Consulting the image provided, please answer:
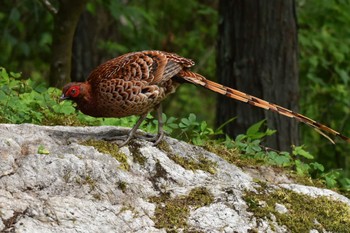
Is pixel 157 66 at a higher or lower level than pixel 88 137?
higher

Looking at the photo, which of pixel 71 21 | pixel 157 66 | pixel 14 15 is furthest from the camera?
pixel 14 15

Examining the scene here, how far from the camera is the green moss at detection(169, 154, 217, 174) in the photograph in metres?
5.01

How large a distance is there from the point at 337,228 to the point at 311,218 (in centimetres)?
19

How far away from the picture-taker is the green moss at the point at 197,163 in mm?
5011

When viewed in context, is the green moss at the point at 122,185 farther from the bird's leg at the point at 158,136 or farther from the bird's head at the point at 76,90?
the bird's head at the point at 76,90

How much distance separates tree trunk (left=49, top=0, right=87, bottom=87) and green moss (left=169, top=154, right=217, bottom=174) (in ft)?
9.77

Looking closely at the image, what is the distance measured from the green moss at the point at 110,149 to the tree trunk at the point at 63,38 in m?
2.98

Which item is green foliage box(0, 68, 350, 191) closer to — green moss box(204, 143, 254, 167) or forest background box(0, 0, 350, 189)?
green moss box(204, 143, 254, 167)

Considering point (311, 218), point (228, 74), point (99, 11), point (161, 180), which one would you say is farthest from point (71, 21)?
point (99, 11)

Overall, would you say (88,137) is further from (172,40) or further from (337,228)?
(172,40)

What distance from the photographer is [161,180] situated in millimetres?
4738

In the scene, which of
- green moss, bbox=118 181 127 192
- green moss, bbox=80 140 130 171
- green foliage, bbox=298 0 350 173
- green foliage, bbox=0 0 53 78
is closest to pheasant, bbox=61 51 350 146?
green moss, bbox=80 140 130 171

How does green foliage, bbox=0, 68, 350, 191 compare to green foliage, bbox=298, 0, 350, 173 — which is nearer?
green foliage, bbox=0, 68, 350, 191

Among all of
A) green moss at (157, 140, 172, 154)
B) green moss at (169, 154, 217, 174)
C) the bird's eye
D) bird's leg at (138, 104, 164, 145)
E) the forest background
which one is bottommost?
the forest background
